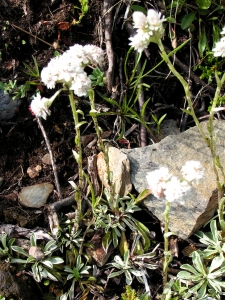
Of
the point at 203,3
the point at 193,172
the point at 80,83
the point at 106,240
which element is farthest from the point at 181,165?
the point at 203,3

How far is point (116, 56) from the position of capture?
10.9ft

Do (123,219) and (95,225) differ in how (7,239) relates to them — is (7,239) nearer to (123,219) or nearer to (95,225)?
(95,225)

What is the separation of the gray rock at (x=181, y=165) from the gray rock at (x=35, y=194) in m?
0.61

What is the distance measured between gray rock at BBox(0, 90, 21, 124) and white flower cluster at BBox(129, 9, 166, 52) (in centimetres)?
136

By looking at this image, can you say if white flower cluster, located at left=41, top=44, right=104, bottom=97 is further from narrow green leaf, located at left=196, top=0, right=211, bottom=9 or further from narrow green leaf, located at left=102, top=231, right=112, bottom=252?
narrow green leaf, located at left=196, top=0, right=211, bottom=9

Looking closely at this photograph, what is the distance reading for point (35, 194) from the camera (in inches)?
116

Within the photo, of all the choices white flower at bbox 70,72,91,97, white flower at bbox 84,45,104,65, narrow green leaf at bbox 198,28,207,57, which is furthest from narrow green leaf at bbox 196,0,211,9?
white flower at bbox 70,72,91,97

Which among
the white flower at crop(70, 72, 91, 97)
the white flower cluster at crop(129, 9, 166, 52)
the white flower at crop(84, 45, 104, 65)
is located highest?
the white flower cluster at crop(129, 9, 166, 52)

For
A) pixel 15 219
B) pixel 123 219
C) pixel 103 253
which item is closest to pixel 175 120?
pixel 123 219

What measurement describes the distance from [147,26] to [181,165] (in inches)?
44.7

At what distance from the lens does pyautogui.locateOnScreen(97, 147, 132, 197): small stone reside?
9.43 ft

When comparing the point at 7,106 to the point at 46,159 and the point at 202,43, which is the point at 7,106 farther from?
the point at 202,43

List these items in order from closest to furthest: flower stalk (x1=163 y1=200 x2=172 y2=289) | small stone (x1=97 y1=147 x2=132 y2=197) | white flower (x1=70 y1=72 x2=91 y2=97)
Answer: white flower (x1=70 y1=72 x2=91 y2=97) < flower stalk (x1=163 y1=200 x2=172 y2=289) < small stone (x1=97 y1=147 x2=132 y2=197)

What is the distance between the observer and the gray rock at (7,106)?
3143mm
